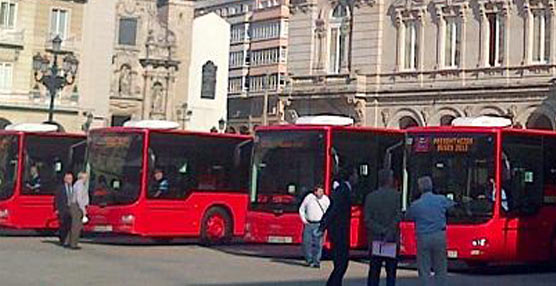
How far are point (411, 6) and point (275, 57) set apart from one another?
37649mm

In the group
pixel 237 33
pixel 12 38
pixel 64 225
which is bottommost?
pixel 64 225

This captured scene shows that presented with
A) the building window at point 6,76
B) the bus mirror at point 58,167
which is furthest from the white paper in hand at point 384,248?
the building window at point 6,76

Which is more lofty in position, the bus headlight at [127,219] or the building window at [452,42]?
the building window at [452,42]

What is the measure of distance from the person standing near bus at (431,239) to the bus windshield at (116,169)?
11465mm

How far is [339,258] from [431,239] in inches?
62.8

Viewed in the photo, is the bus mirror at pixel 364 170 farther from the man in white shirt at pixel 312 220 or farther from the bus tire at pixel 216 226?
the bus tire at pixel 216 226

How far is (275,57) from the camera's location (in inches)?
3194

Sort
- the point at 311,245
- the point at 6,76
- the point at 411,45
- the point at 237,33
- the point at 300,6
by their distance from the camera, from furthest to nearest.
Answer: the point at 237,33 → the point at 6,76 → the point at 300,6 → the point at 411,45 → the point at 311,245

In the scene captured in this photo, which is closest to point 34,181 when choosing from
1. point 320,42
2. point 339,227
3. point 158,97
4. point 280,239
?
point 280,239

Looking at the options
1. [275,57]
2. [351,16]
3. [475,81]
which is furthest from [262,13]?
[475,81]

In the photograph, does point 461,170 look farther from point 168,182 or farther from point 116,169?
point 116,169

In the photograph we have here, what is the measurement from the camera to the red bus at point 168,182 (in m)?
24.3

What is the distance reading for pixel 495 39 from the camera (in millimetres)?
40688

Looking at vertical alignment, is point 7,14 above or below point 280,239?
above
